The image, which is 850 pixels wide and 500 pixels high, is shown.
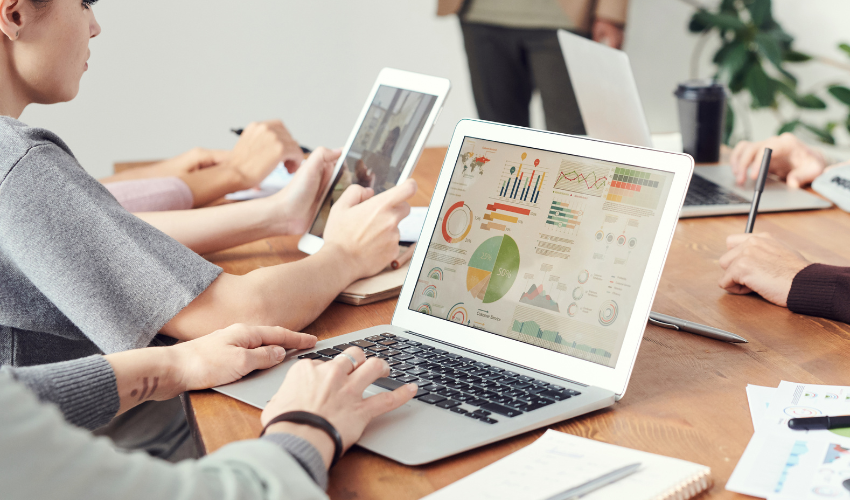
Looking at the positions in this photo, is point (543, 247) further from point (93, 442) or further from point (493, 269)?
point (93, 442)

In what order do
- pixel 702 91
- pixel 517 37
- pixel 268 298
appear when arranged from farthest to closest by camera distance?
pixel 517 37 < pixel 702 91 < pixel 268 298

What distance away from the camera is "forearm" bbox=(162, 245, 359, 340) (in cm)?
80

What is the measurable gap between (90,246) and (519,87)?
2277 mm

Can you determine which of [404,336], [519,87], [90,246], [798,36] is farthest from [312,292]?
[798,36]

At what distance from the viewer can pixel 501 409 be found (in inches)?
24.8

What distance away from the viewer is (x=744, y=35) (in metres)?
3.22

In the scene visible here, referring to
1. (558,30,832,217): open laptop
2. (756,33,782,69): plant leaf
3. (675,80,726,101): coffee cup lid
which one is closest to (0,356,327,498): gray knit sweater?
(558,30,832,217): open laptop

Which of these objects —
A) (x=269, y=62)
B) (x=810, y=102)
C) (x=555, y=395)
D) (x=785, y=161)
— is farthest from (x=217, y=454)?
(x=810, y=102)

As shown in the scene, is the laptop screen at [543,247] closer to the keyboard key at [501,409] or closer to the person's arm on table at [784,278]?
the keyboard key at [501,409]

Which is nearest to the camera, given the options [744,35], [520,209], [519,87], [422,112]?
[520,209]

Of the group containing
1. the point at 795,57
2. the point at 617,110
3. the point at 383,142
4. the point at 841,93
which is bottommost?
the point at 383,142

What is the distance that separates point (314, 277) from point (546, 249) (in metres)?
0.32

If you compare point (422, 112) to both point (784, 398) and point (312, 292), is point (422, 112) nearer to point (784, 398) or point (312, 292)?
point (312, 292)

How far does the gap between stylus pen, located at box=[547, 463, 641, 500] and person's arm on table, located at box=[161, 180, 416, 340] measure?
1.47 ft
